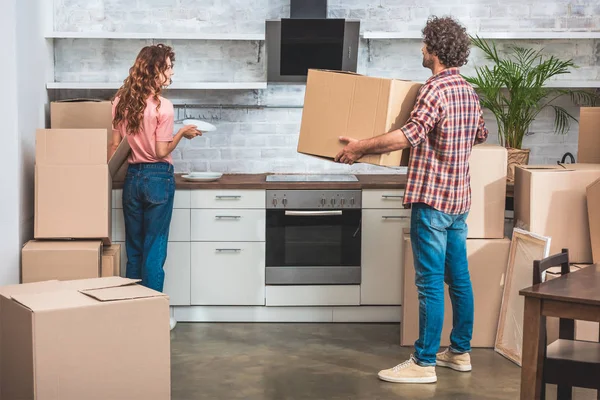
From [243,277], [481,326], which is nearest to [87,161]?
[243,277]

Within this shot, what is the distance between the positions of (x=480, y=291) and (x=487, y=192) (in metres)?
0.52

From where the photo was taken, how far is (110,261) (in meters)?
4.62

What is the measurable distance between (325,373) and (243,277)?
1.07 meters

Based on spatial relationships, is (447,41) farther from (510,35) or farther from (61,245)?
(61,245)

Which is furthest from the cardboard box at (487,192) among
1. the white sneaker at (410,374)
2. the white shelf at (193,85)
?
the white shelf at (193,85)

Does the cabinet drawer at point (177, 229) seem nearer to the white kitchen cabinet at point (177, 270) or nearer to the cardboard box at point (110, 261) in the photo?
the white kitchen cabinet at point (177, 270)

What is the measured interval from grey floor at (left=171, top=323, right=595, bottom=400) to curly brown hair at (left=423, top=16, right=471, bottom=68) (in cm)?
148

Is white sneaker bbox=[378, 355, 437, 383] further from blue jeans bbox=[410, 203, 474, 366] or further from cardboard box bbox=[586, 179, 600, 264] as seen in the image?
cardboard box bbox=[586, 179, 600, 264]

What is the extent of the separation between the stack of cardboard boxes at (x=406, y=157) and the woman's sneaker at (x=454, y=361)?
305mm

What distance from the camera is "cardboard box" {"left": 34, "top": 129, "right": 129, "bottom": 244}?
4461mm

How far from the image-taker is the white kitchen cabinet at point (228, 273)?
512 centimetres

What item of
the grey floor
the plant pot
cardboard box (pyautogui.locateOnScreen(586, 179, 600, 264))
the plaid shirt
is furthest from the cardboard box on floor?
cardboard box (pyautogui.locateOnScreen(586, 179, 600, 264))

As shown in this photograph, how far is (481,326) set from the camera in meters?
4.67

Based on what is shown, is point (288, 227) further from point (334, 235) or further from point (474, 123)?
point (474, 123)
